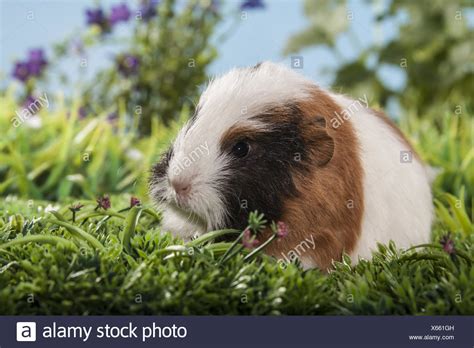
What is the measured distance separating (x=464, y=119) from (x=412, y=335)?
544 centimetres

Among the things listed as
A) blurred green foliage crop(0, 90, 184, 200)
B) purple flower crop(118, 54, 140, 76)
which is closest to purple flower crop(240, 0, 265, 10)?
purple flower crop(118, 54, 140, 76)

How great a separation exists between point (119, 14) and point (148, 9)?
36 cm

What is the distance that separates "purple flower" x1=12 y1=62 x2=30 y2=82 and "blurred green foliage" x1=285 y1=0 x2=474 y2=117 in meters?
3.48

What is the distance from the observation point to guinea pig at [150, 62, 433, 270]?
257 cm

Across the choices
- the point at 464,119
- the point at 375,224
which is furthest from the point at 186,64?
the point at 375,224

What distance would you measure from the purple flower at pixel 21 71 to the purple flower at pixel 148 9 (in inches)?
62.8

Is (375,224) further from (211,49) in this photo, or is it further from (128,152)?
(211,49)

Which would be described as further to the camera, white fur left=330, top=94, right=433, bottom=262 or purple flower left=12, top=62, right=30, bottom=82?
purple flower left=12, top=62, right=30, bottom=82

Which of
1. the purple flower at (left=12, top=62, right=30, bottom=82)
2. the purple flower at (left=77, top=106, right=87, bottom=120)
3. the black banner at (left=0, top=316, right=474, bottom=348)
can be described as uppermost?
the purple flower at (left=12, top=62, right=30, bottom=82)

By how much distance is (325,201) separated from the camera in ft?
8.64

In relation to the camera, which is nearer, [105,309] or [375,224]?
[105,309]

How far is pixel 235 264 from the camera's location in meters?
2.44

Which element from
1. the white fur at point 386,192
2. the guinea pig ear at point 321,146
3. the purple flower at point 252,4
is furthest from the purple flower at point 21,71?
the guinea pig ear at point 321,146

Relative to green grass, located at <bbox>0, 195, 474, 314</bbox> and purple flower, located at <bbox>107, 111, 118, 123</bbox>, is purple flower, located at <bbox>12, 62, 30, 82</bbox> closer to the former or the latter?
purple flower, located at <bbox>107, 111, 118, 123</bbox>
